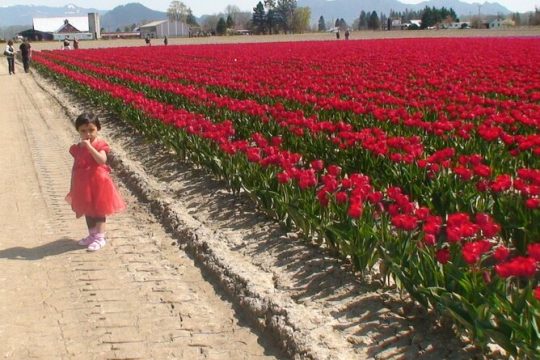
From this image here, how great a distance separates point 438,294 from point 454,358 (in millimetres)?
316

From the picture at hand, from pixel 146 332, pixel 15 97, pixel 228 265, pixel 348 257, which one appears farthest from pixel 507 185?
pixel 15 97

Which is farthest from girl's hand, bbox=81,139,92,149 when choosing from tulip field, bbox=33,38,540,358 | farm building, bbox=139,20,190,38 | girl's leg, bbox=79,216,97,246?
farm building, bbox=139,20,190,38

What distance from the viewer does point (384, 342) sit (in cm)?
354

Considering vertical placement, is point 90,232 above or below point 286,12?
below

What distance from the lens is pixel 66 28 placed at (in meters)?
153

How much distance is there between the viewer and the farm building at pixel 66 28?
454 feet

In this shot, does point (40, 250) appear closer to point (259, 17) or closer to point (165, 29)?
point (259, 17)

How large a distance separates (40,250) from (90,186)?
65cm

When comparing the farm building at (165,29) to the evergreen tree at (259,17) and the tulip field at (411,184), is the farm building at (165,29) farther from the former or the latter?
the tulip field at (411,184)

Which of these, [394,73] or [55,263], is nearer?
[55,263]

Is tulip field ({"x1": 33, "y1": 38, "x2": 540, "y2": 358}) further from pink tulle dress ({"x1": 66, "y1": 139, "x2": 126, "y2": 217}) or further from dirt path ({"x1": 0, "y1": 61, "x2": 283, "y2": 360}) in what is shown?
pink tulle dress ({"x1": 66, "y1": 139, "x2": 126, "y2": 217})

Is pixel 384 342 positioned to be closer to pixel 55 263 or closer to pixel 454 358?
pixel 454 358

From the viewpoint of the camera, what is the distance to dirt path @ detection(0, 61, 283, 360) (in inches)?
148

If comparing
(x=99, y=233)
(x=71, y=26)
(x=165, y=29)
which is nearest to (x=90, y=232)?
(x=99, y=233)
